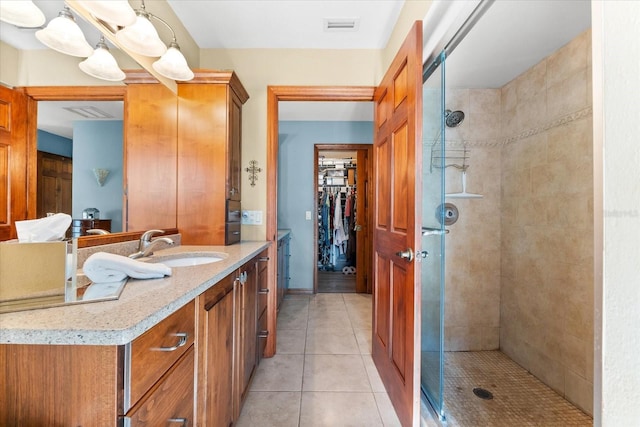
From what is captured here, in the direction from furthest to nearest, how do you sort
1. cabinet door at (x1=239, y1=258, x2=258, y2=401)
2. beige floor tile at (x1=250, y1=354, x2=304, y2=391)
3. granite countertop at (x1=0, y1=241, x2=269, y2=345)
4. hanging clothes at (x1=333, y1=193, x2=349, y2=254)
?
hanging clothes at (x1=333, y1=193, x2=349, y2=254) → beige floor tile at (x1=250, y1=354, x2=304, y2=391) → cabinet door at (x1=239, y1=258, x2=258, y2=401) → granite countertop at (x1=0, y1=241, x2=269, y2=345)

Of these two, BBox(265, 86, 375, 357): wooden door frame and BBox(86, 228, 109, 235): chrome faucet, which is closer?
BBox(86, 228, 109, 235): chrome faucet

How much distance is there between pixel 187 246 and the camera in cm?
174

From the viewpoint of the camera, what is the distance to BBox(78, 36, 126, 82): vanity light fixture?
1.09m

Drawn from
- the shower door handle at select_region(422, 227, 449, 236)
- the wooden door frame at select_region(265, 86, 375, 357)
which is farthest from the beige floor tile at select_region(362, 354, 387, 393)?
the shower door handle at select_region(422, 227, 449, 236)

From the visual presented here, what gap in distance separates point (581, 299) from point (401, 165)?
4.44ft

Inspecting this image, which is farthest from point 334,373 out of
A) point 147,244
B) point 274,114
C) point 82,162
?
point 274,114

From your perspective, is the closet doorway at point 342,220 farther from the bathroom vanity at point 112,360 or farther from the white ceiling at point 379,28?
the bathroom vanity at point 112,360

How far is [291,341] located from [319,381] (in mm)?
582

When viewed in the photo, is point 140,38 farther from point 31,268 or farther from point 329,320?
point 329,320

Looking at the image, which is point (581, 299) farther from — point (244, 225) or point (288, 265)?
point (288, 265)

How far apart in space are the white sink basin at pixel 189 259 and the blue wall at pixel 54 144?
62 cm

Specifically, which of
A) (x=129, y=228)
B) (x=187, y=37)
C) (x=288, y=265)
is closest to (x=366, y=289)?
(x=288, y=265)

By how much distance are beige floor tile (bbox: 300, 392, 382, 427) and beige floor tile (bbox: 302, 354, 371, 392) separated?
6 centimetres

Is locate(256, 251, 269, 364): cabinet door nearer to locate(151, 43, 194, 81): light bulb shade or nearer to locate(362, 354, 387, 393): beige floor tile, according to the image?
locate(362, 354, 387, 393): beige floor tile
